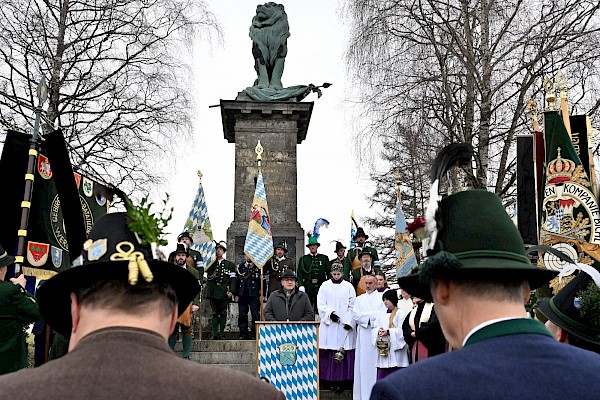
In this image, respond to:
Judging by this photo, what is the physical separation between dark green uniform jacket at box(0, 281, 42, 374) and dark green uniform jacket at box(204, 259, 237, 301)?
6.55 metres

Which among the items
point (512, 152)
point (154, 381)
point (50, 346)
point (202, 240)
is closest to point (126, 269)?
point (154, 381)

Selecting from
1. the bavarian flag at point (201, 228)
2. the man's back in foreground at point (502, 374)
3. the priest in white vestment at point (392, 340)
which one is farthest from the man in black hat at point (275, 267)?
the man's back in foreground at point (502, 374)

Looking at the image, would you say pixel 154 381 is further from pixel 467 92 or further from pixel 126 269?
pixel 467 92

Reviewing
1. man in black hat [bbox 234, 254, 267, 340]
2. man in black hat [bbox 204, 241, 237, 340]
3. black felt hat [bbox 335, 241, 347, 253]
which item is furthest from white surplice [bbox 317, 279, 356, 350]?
black felt hat [bbox 335, 241, 347, 253]

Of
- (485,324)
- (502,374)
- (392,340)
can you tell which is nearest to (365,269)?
(392,340)

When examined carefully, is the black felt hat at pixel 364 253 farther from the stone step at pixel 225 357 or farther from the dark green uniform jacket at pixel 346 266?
the stone step at pixel 225 357

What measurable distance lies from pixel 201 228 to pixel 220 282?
2324 millimetres

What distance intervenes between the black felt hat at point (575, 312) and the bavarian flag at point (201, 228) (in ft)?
41.3

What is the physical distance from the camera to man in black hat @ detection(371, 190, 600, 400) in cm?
193

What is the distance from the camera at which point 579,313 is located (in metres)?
3.32

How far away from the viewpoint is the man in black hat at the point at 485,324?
193 centimetres

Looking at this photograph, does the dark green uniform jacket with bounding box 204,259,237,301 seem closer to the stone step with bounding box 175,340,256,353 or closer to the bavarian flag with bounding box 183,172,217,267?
the bavarian flag with bounding box 183,172,217,267

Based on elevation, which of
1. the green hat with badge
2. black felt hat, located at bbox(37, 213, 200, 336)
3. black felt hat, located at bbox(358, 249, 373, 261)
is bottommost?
black felt hat, located at bbox(37, 213, 200, 336)

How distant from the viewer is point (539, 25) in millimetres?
17922
